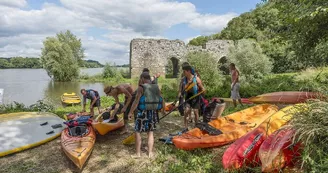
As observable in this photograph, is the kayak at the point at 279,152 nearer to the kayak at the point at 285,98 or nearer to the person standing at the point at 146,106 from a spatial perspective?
the person standing at the point at 146,106

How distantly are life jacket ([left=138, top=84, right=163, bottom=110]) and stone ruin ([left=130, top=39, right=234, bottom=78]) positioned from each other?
Answer: 21345 millimetres

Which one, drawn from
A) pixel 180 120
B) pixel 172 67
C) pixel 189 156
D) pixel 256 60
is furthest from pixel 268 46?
pixel 189 156

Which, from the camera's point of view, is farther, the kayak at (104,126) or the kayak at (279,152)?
the kayak at (104,126)

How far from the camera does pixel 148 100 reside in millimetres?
4527

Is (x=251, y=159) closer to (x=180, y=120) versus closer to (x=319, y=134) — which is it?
(x=319, y=134)

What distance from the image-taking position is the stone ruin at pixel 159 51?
2569cm

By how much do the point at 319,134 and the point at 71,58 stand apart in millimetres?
31404

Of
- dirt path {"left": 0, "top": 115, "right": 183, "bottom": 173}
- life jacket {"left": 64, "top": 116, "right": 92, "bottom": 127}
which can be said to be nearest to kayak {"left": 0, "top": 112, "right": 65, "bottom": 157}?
dirt path {"left": 0, "top": 115, "right": 183, "bottom": 173}

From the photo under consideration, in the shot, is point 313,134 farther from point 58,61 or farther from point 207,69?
point 58,61

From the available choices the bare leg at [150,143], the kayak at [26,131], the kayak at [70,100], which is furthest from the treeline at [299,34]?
the kayak at [70,100]

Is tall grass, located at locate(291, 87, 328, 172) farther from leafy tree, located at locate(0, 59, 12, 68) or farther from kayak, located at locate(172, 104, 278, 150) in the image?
leafy tree, located at locate(0, 59, 12, 68)

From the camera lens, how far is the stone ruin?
84.3 ft

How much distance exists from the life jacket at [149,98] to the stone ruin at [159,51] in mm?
21345

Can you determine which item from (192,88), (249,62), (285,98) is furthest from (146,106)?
(249,62)
